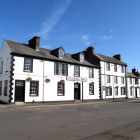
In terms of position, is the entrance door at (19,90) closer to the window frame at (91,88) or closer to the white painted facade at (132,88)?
the window frame at (91,88)

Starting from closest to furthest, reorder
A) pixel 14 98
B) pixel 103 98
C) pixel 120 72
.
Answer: pixel 14 98 < pixel 103 98 < pixel 120 72

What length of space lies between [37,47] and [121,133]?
78.0 ft

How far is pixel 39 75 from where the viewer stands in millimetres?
28375

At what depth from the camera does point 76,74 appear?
34.0 m

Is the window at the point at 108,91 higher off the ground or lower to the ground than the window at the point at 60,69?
lower

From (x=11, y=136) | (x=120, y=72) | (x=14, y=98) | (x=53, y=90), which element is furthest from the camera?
(x=120, y=72)

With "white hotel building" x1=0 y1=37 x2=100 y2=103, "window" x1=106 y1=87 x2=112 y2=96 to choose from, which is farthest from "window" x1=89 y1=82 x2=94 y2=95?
"window" x1=106 y1=87 x2=112 y2=96

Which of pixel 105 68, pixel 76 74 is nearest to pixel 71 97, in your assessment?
pixel 76 74

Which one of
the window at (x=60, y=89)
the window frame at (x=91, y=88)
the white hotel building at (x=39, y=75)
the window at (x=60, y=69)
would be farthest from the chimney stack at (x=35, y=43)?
the window frame at (x=91, y=88)

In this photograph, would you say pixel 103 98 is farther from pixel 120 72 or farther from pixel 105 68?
pixel 120 72

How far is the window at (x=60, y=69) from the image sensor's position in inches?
1214

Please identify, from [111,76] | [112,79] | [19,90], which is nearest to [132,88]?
[112,79]

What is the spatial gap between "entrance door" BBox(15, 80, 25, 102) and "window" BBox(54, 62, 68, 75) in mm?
5902

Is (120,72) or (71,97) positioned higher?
(120,72)
